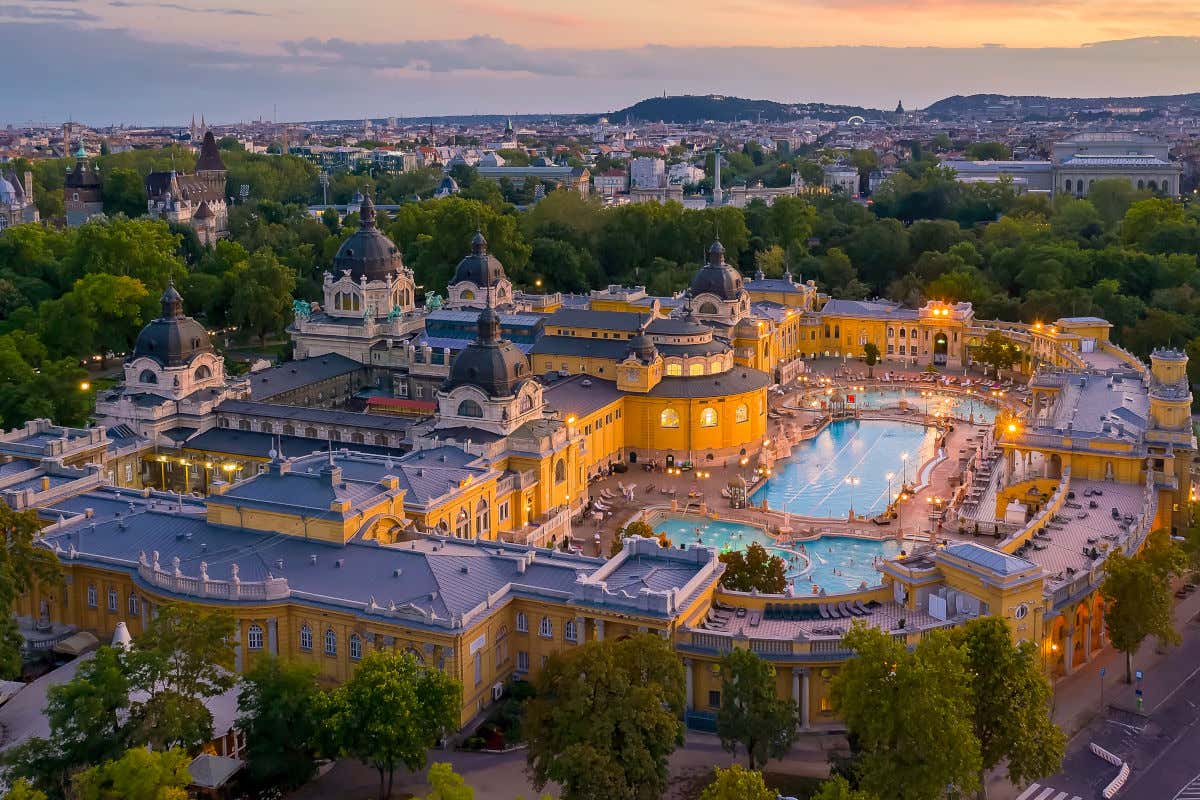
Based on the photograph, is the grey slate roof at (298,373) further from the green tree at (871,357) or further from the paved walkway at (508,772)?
the green tree at (871,357)

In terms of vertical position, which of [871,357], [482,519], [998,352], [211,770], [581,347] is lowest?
[211,770]

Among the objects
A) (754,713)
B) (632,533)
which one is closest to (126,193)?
(632,533)

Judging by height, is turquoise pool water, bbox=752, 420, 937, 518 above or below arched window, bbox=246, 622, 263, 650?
below

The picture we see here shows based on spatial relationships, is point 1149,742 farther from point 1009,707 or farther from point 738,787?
point 738,787

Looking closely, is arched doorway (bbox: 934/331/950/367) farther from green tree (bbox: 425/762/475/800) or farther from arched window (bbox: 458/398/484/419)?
green tree (bbox: 425/762/475/800)

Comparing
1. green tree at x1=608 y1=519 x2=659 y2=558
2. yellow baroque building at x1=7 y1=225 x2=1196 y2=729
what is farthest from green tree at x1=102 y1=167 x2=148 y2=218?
green tree at x1=608 y1=519 x2=659 y2=558

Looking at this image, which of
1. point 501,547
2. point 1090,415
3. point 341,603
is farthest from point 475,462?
point 1090,415
